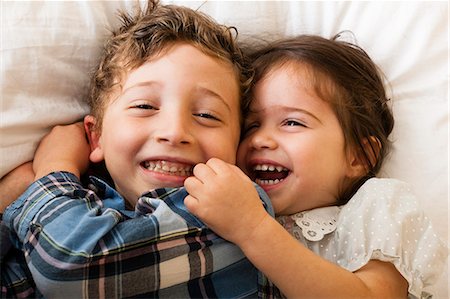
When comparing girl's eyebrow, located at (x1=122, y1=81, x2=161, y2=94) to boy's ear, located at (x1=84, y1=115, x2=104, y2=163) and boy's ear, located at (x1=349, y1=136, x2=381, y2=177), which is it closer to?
boy's ear, located at (x1=84, y1=115, x2=104, y2=163)

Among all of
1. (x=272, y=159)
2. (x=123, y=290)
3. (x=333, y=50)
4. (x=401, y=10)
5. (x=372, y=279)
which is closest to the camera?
(x=123, y=290)

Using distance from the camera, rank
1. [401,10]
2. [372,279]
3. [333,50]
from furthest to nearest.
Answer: [401,10] → [333,50] → [372,279]

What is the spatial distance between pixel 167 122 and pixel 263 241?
0.88 ft

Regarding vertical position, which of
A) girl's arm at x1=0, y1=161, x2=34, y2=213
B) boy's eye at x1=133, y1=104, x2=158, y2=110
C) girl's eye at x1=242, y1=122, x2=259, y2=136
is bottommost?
girl's arm at x1=0, y1=161, x2=34, y2=213

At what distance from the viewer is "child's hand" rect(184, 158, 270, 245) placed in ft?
3.14

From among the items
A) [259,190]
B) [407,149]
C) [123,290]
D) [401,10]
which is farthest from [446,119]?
[123,290]

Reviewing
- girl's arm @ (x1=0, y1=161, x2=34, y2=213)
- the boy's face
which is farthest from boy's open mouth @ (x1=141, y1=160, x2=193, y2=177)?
girl's arm @ (x1=0, y1=161, x2=34, y2=213)

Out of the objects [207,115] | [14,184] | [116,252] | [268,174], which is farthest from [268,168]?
[14,184]

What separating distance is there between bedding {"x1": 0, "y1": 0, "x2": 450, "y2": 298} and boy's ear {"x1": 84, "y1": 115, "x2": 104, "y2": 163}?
0.05 metres

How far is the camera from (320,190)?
3.85 ft

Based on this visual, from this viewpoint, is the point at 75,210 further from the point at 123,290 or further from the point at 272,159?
the point at 272,159

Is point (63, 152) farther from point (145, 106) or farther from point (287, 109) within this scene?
point (287, 109)

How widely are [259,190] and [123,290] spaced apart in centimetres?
29

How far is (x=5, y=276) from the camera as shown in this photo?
936 mm
